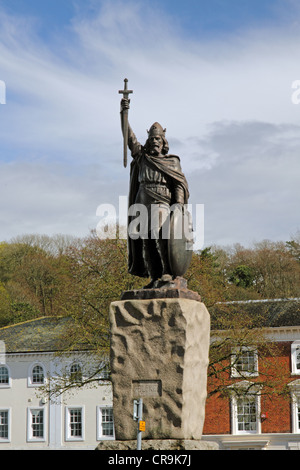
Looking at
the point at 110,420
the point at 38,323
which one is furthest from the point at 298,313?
the point at 38,323

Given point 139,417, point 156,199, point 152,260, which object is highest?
point 156,199

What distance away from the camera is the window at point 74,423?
4806cm

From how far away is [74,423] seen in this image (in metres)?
48.3

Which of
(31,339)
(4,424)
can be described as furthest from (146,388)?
(4,424)

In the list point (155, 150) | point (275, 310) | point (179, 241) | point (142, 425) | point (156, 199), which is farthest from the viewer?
point (275, 310)

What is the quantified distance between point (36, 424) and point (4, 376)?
3521 mm

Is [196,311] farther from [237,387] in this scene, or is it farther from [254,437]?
[254,437]

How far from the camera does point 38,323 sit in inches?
2040

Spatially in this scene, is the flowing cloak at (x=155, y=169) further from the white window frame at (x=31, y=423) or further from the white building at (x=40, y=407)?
the white window frame at (x=31, y=423)

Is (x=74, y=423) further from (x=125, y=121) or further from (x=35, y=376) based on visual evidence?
(x=125, y=121)

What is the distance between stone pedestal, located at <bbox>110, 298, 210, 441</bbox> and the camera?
1081 cm

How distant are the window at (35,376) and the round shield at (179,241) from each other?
38.3m

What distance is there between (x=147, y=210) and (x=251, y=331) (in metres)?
23.1

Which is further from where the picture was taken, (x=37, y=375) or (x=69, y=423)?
(x=37, y=375)
